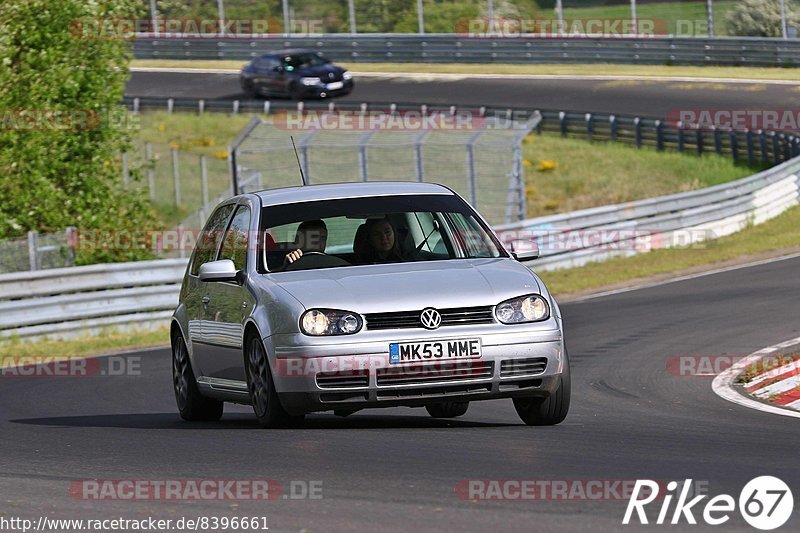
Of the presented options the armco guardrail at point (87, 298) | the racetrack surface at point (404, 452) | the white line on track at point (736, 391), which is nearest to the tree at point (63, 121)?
the armco guardrail at point (87, 298)

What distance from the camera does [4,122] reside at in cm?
2497

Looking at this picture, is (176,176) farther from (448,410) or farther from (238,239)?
(238,239)

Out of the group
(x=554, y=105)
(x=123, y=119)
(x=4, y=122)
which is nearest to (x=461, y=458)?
(x=4, y=122)

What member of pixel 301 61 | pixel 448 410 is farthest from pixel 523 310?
pixel 301 61

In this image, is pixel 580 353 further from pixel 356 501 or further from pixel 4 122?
pixel 4 122

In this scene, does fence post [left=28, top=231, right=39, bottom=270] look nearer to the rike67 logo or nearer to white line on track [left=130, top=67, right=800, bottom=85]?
the rike67 logo

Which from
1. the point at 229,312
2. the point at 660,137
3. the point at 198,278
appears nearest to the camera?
the point at 229,312

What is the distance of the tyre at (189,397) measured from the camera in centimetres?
1078

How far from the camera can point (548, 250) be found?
2550 centimetres

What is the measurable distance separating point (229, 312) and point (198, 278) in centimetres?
97

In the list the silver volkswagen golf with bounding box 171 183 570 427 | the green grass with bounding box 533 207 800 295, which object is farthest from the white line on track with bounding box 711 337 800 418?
the green grass with bounding box 533 207 800 295

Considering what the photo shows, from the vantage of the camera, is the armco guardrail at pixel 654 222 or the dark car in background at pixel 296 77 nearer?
the armco guardrail at pixel 654 222

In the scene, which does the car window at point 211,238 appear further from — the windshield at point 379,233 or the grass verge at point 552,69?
the grass verge at point 552,69

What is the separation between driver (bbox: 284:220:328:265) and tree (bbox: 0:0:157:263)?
53.0ft
